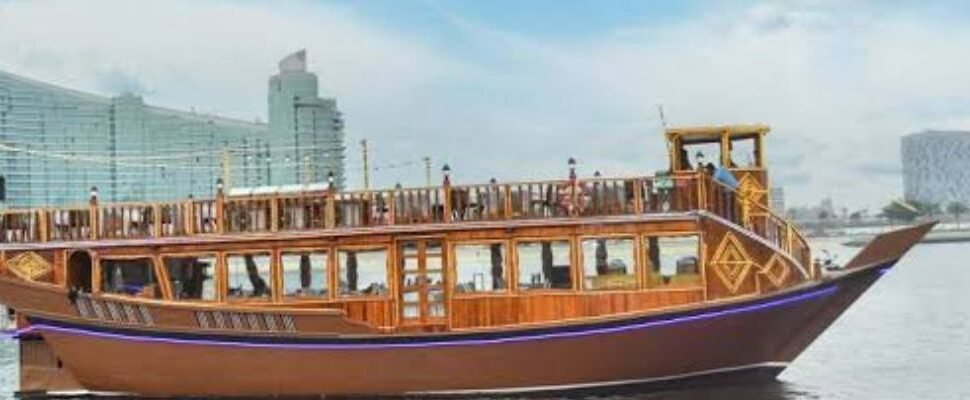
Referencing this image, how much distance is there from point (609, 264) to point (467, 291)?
1898mm

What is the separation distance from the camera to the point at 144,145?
3703 centimetres

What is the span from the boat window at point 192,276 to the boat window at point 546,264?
4351 millimetres

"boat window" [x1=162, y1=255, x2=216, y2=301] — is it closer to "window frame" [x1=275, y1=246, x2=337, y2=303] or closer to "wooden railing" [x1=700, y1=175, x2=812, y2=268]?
"window frame" [x1=275, y1=246, x2=337, y2=303]

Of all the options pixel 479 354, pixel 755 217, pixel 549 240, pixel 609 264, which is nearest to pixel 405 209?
pixel 549 240

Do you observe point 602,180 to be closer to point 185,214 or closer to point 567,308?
point 567,308

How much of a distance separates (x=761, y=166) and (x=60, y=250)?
387 inches

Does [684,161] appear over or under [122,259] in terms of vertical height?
over

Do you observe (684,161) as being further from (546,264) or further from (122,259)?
(122,259)

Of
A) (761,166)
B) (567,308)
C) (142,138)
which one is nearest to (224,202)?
(567,308)

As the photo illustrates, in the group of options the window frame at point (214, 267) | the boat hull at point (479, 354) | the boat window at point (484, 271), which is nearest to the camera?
the boat hull at point (479, 354)

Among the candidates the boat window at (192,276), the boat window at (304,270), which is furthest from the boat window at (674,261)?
the boat window at (192,276)

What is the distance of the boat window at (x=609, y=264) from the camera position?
15.9 metres

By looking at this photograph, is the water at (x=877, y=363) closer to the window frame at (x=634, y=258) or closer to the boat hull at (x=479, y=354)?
the boat hull at (x=479, y=354)

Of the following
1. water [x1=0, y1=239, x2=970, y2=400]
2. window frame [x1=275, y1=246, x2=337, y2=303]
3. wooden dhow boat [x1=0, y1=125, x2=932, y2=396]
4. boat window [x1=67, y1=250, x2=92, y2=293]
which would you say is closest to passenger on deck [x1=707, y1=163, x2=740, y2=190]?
wooden dhow boat [x1=0, y1=125, x2=932, y2=396]
